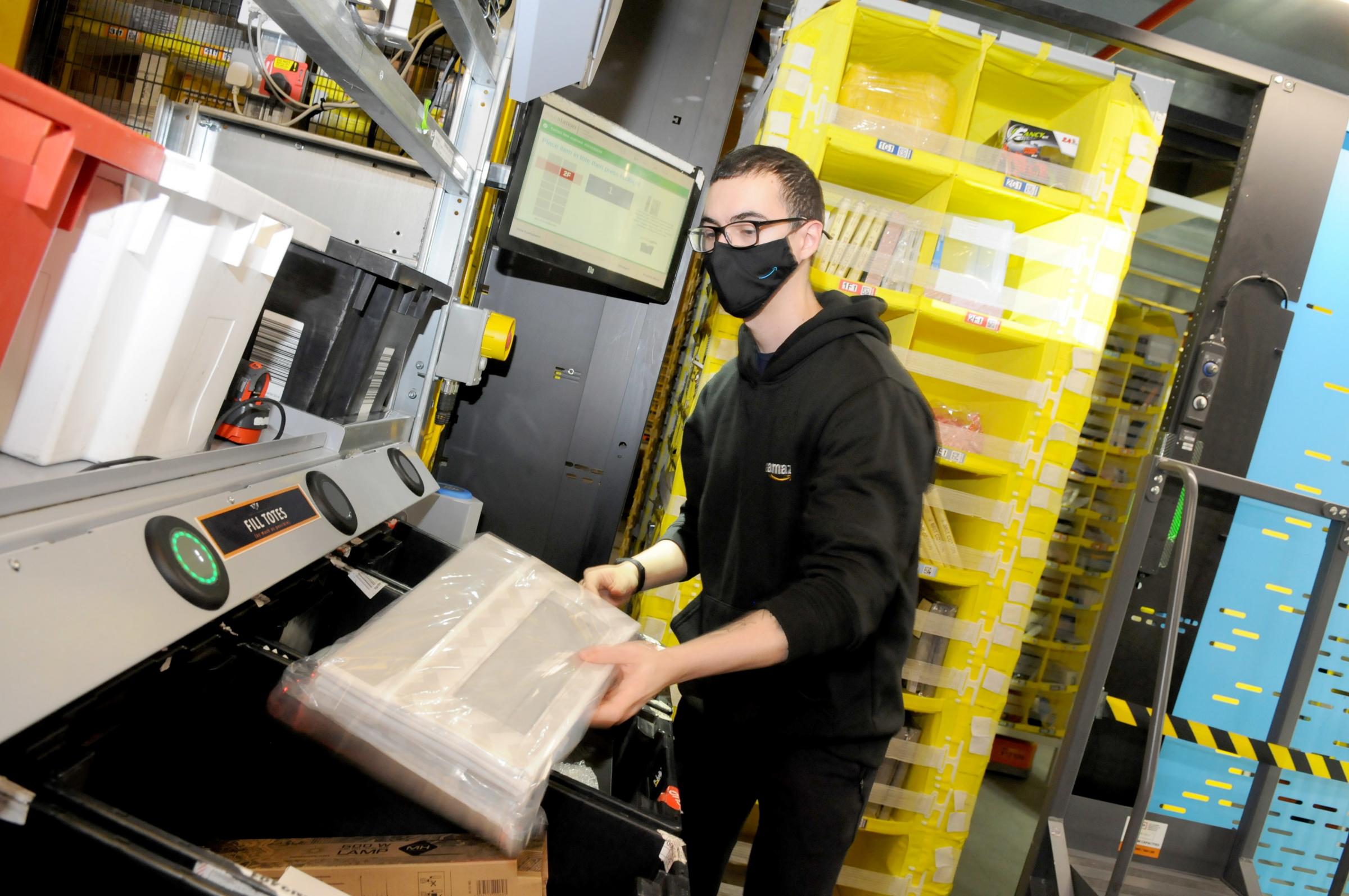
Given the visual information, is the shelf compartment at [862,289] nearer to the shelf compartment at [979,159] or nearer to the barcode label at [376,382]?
the shelf compartment at [979,159]

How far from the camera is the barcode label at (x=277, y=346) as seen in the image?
5.15ft

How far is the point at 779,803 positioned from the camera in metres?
1.72

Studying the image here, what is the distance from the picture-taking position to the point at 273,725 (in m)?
1.03

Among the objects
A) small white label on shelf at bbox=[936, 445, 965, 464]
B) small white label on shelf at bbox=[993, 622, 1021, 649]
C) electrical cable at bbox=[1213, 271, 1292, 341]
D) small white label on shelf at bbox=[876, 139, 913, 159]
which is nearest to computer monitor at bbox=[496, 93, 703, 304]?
small white label on shelf at bbox=[876, 139, 913, 159]

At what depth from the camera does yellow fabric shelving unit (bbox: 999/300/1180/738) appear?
502 centimetres

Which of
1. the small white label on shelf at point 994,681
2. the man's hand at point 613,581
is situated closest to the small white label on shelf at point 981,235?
the small white label on shelf at point 994,681

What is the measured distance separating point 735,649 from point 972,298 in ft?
6.75

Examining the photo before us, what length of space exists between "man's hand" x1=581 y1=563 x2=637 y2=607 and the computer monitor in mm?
1167

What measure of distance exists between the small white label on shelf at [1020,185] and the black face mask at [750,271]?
145 cm

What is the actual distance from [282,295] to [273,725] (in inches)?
35.6

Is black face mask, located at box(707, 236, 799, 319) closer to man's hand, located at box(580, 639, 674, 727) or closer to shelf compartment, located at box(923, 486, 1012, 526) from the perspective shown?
man's hand, located at box(580, 639, 674, 727)

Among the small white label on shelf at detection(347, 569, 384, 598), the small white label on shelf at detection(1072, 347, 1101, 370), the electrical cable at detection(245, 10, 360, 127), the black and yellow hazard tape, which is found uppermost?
the electrical cable at detection(245, 10, 360, 127)

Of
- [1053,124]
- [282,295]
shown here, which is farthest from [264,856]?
[1053,124]

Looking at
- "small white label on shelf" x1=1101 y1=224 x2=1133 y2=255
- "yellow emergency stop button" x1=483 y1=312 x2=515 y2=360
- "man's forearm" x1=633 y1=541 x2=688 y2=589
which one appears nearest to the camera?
"man's forearm" x1=633 y1=541 x2=688 y2=589
